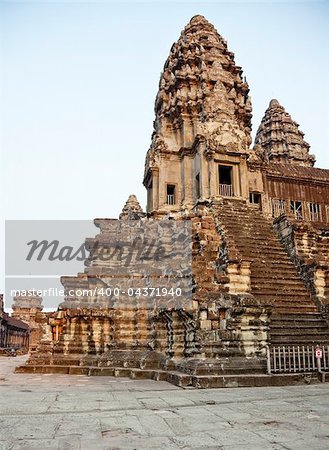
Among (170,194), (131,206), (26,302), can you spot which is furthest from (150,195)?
(26,302)

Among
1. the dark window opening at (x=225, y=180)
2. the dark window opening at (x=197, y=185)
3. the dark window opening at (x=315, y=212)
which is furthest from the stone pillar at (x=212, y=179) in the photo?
the dark window opening at (x=315, y=212)

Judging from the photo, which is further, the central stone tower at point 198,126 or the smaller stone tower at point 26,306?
the smaller stone tower at point 26,306

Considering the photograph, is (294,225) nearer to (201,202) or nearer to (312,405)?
(201,202)

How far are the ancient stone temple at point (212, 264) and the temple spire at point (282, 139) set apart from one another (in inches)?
641

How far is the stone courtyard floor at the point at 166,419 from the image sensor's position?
4.73 m

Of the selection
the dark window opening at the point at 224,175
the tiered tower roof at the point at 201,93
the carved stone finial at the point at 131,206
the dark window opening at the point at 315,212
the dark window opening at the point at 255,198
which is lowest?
the dark window opening at the point at 315,212

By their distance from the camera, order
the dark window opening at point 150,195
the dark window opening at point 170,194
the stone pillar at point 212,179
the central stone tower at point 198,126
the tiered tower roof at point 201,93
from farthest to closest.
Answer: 1. the dark window opening at point 150,195
2. the dark window opening at point 170,194
3. the tiered tower roof at point 201,93
4. the central stone tower at point 198,126
5. the stone pillar at point 212,179

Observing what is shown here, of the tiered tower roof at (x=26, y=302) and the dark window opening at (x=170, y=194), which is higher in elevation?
the dark window opening at (x=170, y=194)

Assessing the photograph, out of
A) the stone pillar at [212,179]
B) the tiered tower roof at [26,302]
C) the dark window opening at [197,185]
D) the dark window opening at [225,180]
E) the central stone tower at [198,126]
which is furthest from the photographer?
the tiered tower roof at [26,302]

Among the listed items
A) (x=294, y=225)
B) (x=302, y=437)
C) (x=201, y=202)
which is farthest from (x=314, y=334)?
(x=201, y=202)

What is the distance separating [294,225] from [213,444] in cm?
1482

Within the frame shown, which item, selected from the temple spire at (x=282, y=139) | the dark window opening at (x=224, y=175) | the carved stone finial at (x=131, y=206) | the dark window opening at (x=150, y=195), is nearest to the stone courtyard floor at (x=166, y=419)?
the dark window opening at (x=150, y=195)

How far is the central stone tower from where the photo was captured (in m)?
23.9

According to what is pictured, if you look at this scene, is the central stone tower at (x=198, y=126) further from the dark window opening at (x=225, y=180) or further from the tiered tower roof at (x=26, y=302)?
the tiered tower roof at (x=26, y=302)
